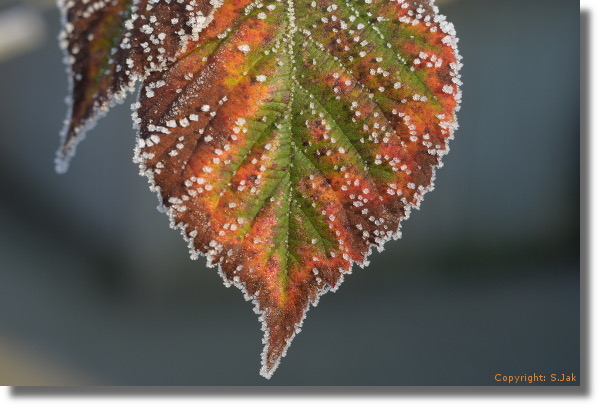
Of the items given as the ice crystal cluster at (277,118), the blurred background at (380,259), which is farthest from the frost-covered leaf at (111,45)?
the blurred background at (380,259)

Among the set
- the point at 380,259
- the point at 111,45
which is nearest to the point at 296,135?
the point at 111,45

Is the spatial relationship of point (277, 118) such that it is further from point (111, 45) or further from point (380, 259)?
point (380, 259)

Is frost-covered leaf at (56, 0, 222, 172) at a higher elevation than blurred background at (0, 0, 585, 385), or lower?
higher

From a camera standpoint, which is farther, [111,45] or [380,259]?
[380,259]

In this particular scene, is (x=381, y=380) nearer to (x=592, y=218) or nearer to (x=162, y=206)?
(x=592, y=218)

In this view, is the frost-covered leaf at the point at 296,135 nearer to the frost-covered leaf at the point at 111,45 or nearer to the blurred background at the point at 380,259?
the frost-covered leaf at the point at 111,45

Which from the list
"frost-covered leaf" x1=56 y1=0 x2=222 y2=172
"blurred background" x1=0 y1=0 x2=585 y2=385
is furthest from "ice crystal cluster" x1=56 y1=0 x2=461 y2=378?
"blurred background" x1=0 y1=0 x2=585 y2=385

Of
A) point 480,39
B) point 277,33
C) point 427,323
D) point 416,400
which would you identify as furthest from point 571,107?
point 277,33

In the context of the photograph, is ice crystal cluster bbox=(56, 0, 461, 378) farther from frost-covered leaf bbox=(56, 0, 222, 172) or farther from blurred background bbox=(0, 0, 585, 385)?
blurred background bbox=(0, 0, 585, 385)
